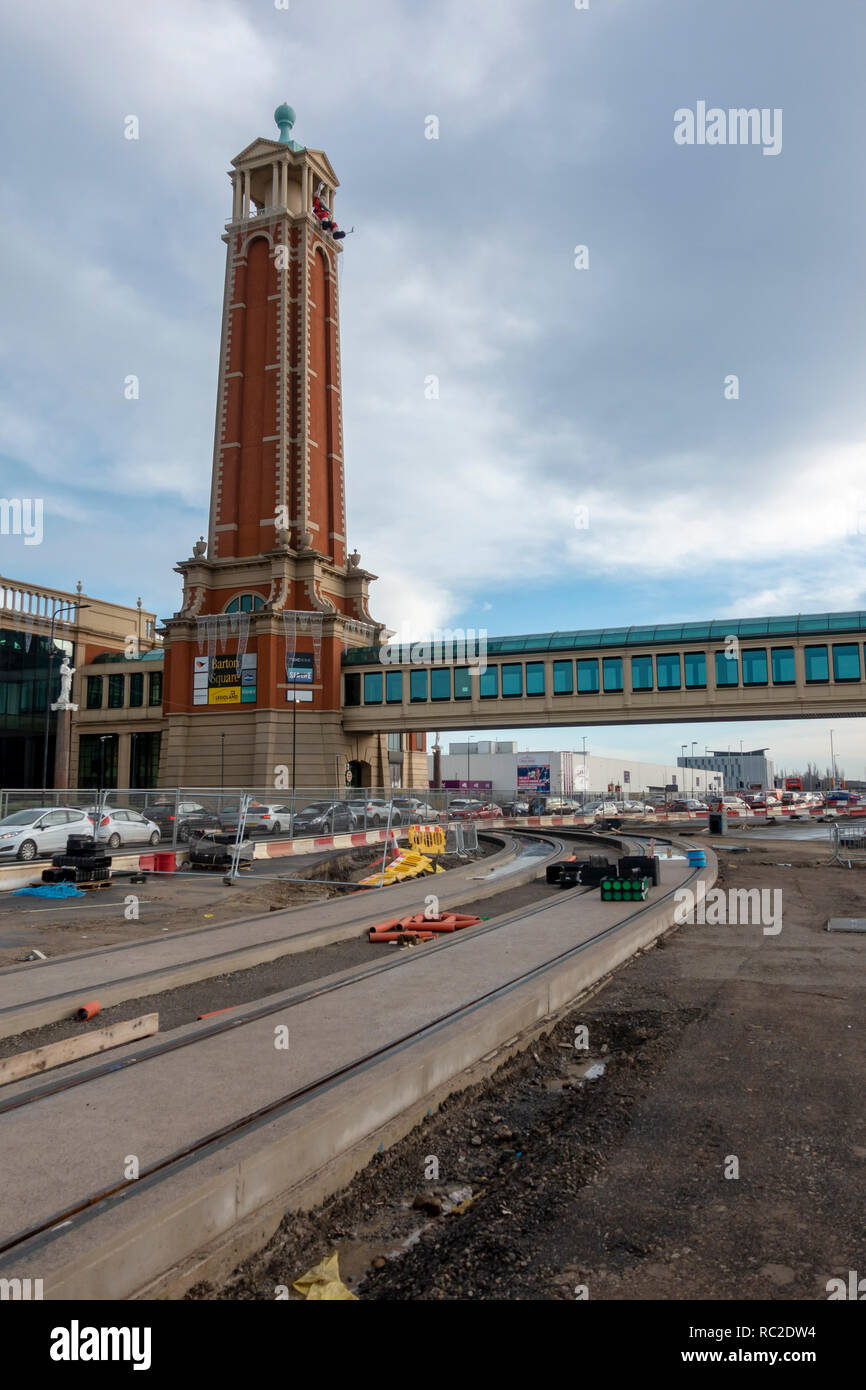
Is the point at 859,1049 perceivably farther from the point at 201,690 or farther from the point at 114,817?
the point at 201,690

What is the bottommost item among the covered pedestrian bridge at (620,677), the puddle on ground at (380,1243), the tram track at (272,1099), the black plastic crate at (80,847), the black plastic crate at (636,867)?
the puddle on ground at (380,1243)

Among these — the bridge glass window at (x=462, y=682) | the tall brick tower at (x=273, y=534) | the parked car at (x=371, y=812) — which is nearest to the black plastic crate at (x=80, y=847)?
the parked car at (x=371, y=812)

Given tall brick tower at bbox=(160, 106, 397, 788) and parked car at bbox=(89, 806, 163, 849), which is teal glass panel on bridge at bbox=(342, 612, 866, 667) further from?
parked car at bbox=(89, 806, 163, 849)

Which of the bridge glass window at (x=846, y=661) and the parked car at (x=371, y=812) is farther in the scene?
the bridge glass window at (x=846, y=661)

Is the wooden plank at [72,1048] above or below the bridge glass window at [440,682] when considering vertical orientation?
below

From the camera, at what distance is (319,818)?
99.2 ft

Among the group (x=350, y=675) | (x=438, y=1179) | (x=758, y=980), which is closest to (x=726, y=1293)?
(x=438, y=1179)

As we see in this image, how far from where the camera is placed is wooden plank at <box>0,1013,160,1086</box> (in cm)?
647

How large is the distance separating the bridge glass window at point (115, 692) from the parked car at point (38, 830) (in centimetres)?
5054

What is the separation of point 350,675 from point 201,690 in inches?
430

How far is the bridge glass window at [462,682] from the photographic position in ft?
193

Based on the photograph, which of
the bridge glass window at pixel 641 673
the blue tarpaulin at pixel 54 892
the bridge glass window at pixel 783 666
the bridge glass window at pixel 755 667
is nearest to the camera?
the blue tarpaulin at pixel 54 892

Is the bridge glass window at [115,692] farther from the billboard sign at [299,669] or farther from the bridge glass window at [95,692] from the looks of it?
the billboard sign at [299,669]

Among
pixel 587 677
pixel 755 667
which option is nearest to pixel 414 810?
pixel 587 677
